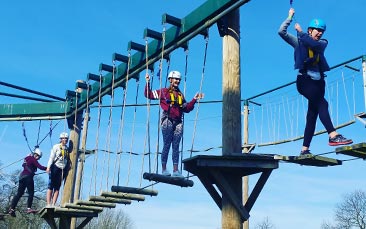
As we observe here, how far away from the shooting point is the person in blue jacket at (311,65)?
219 inches

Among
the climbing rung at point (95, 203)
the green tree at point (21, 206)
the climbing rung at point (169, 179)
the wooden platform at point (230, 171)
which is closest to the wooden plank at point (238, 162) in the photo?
the wooden platform at point (230, 171)

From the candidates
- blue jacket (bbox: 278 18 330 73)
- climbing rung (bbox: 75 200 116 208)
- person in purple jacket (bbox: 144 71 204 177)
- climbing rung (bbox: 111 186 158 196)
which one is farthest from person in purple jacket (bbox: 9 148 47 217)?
blue jacket (bbox: 278 18 330 73)

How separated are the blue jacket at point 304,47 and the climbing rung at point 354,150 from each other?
980mm

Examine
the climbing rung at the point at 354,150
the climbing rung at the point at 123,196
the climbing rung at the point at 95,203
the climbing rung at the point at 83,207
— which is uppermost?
the climbing rung at the point at 354,150

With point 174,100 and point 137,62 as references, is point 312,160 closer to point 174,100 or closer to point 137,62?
point 174,100

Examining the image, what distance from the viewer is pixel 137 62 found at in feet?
29.6

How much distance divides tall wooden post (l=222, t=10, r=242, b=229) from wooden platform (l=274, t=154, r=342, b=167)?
0.62 m

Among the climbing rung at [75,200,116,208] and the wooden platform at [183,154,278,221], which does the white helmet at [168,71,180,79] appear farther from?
the climbing rung at [75,200,116,208]

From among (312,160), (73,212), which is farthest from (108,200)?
(312,160)

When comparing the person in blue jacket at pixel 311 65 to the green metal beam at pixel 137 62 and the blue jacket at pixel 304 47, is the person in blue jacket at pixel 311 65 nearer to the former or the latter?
the blue jacket at pixel 304 47

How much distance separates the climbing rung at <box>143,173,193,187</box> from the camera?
6324 millimetres

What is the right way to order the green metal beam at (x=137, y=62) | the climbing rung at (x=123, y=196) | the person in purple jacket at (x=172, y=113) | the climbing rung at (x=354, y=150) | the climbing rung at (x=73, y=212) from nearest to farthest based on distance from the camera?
the climbing rung at (x=354, y=150) < the green metal beam at (x=137, y=62) < the person in purple jacket at (x=172, y=113) < the climbing rung at (x=123, y=196) < the climbing rung at (x=73, y=212)

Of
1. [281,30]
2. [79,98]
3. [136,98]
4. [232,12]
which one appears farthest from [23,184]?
[281,30]

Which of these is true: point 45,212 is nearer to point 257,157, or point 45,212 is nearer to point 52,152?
point 52,152
